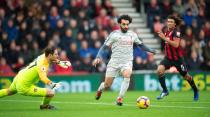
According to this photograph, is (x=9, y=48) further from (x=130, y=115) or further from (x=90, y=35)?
(x=130, y=115)

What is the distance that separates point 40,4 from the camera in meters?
27.9

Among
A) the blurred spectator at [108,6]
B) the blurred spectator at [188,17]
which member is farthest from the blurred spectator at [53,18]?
the blurred spectator at [188,17]

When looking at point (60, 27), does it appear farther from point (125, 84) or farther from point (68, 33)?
point (125, 84)

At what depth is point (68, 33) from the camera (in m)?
27.0

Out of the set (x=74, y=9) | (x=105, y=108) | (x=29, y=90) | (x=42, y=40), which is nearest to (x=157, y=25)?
(x=74, y=9)

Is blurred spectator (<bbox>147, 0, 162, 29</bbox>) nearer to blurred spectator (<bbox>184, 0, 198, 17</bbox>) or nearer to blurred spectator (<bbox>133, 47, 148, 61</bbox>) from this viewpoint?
blurred spectator (<bbox>184, 0, 198, 17</bbox>)

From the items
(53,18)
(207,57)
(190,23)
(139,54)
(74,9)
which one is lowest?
(207,57)

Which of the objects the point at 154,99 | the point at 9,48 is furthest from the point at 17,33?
the point at 154,99

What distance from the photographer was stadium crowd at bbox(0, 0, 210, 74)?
2634 centimetres

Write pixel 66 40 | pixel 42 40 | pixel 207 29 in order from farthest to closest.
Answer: pixel 207 29, pixel 66 40, pixel 42 40

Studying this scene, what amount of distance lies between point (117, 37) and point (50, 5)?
10.2 m

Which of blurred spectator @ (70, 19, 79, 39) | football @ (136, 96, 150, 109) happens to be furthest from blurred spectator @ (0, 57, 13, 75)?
football @ (136, 96, 150, 109)

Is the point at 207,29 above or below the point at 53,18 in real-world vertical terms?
below

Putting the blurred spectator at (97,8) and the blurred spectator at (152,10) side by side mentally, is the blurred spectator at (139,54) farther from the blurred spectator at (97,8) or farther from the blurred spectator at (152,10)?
the blurred spectator at (152,10)
